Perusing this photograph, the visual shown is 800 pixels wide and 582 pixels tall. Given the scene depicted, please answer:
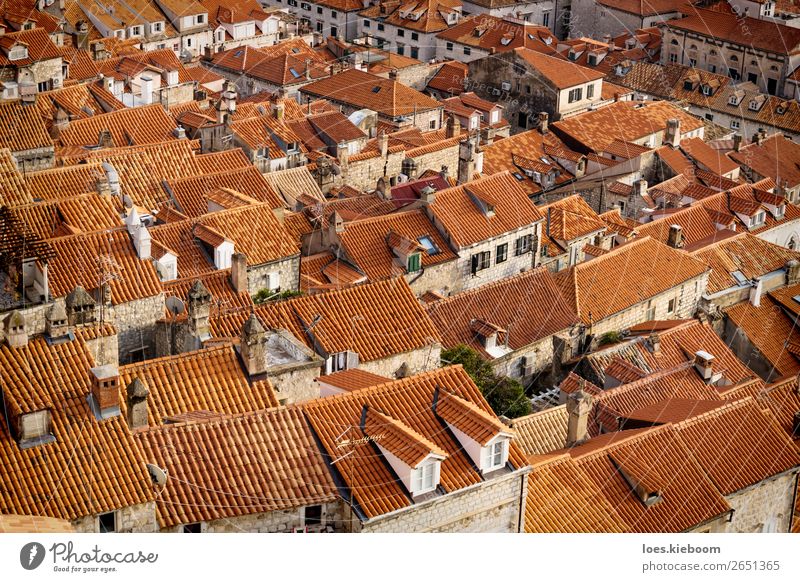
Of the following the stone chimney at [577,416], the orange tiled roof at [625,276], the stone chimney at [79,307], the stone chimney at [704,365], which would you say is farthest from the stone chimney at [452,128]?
the stone chimney at [79,307]

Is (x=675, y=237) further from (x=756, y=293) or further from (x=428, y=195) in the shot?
(x=428, y=195)

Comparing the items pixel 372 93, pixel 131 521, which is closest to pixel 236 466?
pixel 131 521

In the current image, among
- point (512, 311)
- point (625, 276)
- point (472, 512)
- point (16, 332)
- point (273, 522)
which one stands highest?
point (16, 332)

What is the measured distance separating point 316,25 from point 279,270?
19295 mm

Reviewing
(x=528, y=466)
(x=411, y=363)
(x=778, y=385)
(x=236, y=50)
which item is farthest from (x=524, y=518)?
(x=236, y=50)

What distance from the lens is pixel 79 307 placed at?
383 inches

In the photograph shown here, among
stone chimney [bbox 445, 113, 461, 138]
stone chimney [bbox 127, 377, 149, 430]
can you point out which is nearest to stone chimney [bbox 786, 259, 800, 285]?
stone chimney [bbox 445, 113, 461, 138]

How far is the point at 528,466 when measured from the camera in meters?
8.50

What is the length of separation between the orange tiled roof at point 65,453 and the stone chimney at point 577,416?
426 cm

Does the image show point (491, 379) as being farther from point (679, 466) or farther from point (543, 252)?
point (543, 252)

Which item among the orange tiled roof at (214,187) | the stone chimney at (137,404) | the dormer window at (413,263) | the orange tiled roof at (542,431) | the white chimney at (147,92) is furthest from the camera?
the white chimney at (147,92)

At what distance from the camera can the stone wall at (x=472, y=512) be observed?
26.4ft

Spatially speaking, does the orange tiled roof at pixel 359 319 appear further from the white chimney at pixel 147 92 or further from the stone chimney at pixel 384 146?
the white chimney at pixel 147 92

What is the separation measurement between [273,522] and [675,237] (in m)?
10.6
